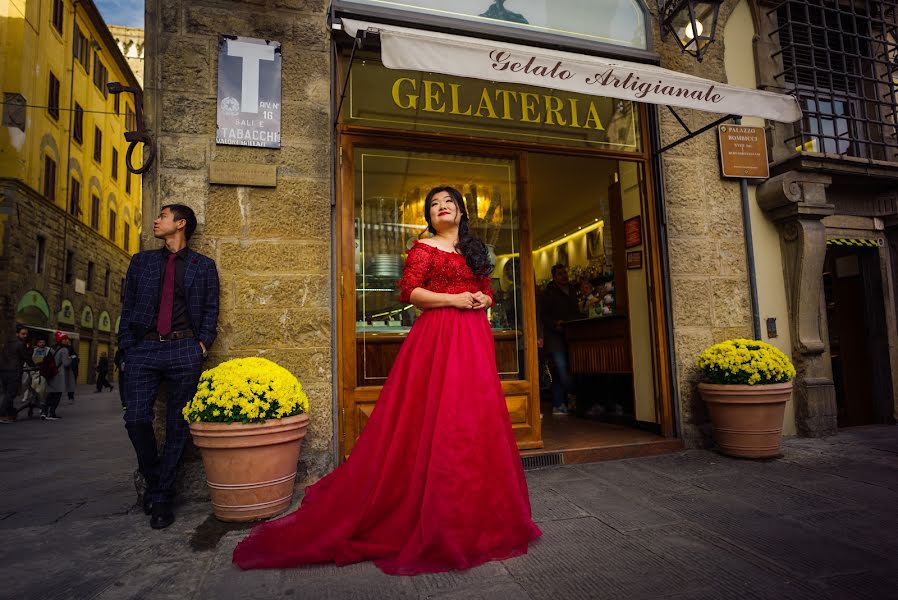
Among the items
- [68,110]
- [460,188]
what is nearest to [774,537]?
[460,188]

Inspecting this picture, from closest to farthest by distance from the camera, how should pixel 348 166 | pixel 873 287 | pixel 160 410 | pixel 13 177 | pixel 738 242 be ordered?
1. pixel 160 410
2. pixel 348 166
3. pixel 738 242
4. pixel 873 287
5. pixel 13 177

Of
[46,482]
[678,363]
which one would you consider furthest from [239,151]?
[678,363]

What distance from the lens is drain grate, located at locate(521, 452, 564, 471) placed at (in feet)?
14.7

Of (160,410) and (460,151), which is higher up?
(460,151)

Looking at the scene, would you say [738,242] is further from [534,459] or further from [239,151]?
[239,151]

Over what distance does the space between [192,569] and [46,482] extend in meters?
2.97

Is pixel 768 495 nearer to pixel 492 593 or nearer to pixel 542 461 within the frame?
pixel 542 461

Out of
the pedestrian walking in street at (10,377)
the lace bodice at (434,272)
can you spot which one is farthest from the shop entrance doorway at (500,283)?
the pedestrian walking in street at (10,377)

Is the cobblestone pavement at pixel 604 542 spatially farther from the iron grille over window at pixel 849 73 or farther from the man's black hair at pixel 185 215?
the iron grille over window at pixel 849 73

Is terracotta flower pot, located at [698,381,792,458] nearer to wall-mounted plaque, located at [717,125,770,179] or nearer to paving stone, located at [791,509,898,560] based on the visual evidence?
paving stone, located at [791,509,898,560]

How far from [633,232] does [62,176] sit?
22477 millimetres

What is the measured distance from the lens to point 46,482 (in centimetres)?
455

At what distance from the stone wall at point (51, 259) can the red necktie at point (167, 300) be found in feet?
54.3

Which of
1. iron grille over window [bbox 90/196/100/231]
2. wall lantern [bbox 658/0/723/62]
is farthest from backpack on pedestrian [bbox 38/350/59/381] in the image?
iron grille over window [bbox 90/196/100/231]
